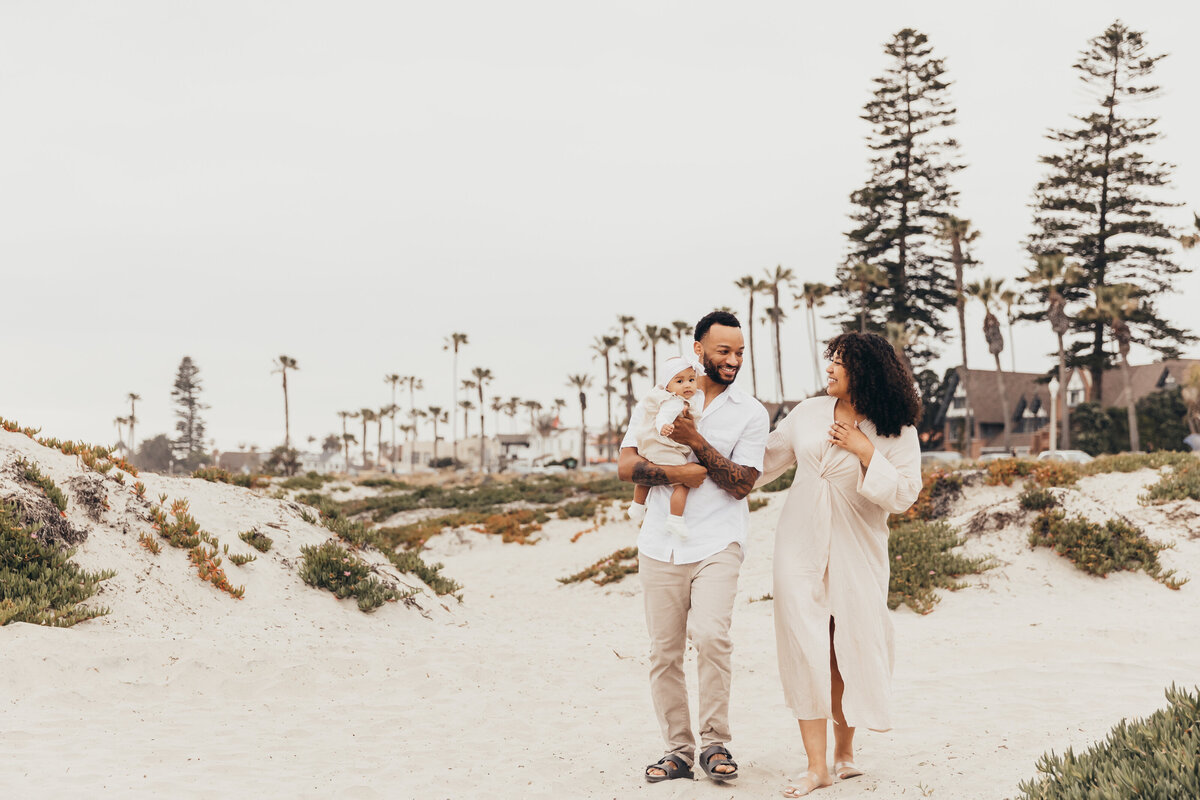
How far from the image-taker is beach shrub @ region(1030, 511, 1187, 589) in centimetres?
1119

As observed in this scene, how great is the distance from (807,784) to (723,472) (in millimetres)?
1499

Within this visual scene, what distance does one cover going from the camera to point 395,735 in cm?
589

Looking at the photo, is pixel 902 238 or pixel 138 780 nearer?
pixel 138 780

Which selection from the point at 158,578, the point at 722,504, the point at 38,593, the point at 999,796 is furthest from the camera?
the point at 158,578

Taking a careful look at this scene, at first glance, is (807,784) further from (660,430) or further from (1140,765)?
(660,430)

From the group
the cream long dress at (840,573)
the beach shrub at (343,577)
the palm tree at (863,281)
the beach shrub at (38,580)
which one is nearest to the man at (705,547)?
the cream long dress at (840,573)

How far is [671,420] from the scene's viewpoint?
426cm

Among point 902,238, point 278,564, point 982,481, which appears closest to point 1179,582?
point 982,481

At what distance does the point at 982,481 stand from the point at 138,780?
1391 cm

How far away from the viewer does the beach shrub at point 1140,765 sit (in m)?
3.14

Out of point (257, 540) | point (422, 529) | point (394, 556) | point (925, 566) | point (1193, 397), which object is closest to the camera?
point (257, 540)

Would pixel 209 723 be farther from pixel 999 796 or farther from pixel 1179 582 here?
pixel 1179 582

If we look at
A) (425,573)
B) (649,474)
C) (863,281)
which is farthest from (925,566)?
(863,281)

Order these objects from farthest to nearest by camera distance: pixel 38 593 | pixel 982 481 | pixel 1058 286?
pixel 1058 286
pixel 982 481
pixel 38 593
